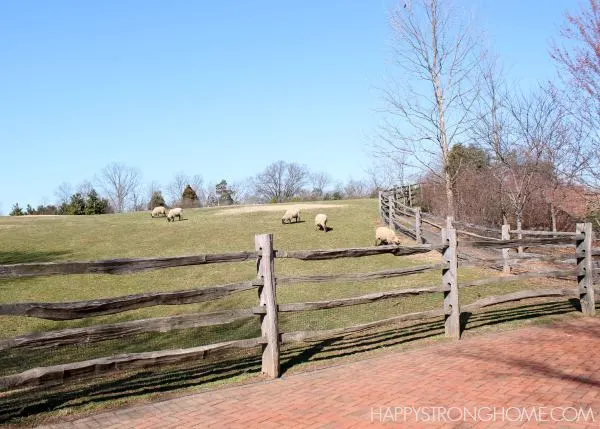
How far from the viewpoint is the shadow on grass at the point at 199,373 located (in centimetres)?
496

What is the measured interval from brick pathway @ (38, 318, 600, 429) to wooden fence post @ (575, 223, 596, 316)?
2.68 meters

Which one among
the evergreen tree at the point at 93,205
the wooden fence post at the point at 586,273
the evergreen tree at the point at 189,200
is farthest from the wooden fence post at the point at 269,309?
the evergreen tree at the point at 189,200

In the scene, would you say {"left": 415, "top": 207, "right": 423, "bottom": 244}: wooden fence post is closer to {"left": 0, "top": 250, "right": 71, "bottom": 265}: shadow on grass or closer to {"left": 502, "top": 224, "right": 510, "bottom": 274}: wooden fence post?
{"left": 502, "top": 224, "right": 510, "bottom": 274}: wooden fence post

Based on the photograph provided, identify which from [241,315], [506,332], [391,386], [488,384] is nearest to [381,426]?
[391,386]

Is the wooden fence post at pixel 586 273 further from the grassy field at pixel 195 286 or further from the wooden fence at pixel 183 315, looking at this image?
the wooden fence at pixel 183 315

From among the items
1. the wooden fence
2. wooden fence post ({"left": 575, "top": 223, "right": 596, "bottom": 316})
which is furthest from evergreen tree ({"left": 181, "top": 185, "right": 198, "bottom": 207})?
the wooden fence

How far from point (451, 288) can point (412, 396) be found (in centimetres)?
302

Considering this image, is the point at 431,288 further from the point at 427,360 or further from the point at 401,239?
the point at 401,239

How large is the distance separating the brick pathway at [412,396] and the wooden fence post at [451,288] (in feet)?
3.00

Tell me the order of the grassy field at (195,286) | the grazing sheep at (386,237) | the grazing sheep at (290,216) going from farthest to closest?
the grazing sheep at (290,216) → the grazing sheep at (386,237) → the grassy field at (195,286)

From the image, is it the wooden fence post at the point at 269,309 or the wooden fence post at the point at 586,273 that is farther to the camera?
the wooden fence post at the point at 586,273

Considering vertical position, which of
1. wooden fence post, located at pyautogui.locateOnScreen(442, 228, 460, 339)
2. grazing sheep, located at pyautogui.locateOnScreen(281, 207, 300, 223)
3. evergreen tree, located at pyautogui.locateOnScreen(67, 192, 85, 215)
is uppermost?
evergreen tree, located at pyautogui.locateOnScreen(67, 192, 85, 215)

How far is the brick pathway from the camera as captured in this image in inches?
168

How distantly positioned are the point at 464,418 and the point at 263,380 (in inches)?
94.0
